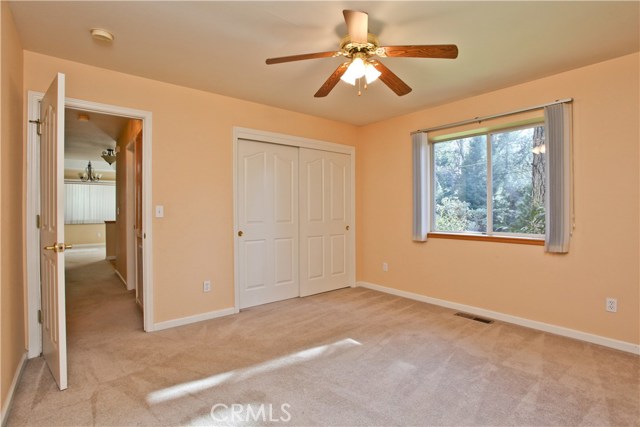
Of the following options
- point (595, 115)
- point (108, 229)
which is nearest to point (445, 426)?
point (595, 115)

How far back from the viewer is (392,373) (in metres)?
2.26

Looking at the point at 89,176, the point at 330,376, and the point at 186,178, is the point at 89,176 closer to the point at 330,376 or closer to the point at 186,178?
the point at 186,178

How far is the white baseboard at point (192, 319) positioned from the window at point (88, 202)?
8.80m

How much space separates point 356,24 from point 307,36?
0.58m

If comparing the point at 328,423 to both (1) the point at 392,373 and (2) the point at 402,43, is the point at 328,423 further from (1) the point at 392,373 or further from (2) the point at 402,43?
(2) the point at 402,43

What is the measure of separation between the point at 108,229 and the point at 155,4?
7037mm

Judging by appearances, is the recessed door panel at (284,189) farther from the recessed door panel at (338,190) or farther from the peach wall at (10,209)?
the peach wall at (10,209)

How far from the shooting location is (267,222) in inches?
156

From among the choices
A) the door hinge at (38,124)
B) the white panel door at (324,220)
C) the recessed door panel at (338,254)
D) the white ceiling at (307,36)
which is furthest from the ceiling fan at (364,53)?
the recessed door panel at (338,254)

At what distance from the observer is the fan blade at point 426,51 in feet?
6.03

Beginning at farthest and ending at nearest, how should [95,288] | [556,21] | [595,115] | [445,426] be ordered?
[95,288] < [595,115] < [556,21] < [445,426]

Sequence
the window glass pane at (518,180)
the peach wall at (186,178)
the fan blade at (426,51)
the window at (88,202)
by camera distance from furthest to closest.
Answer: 1. the window at (88,202)
2. the window glass pane at (518,180)
3. the peach wall at (186,178)
4. the fan blade at (426,51)

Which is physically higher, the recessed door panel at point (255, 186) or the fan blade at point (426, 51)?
the fan blade at point (426, 51)

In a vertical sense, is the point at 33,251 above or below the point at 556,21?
below
